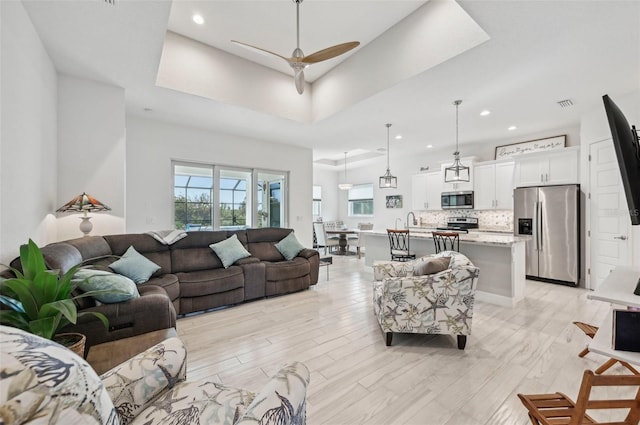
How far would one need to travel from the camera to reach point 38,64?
249cm

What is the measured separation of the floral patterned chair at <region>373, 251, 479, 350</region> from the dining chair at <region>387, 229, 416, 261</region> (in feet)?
6.68

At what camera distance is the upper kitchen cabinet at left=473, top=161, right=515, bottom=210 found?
223 inches

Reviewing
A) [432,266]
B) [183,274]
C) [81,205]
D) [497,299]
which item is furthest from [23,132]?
[497,299]

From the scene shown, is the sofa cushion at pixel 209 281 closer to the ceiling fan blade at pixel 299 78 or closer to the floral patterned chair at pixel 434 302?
the floral patterned chair at pixel 434 302

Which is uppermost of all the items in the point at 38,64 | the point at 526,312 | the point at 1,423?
the point at 38,64

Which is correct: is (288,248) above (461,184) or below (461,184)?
below

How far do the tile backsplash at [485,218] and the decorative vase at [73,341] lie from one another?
22.9 ft

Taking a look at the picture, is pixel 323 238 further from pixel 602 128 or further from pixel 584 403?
pixel 584 403

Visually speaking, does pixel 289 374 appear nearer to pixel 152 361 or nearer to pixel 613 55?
pixel 152 361

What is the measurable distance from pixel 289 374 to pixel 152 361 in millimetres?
640

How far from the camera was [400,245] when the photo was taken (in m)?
4.88

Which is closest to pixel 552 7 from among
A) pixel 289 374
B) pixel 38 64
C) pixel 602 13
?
pixel 602 13

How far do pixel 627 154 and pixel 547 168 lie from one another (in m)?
4.97

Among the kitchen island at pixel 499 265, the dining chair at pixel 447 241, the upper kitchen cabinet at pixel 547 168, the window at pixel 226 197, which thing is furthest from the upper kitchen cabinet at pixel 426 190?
the window at pixel 226 197
